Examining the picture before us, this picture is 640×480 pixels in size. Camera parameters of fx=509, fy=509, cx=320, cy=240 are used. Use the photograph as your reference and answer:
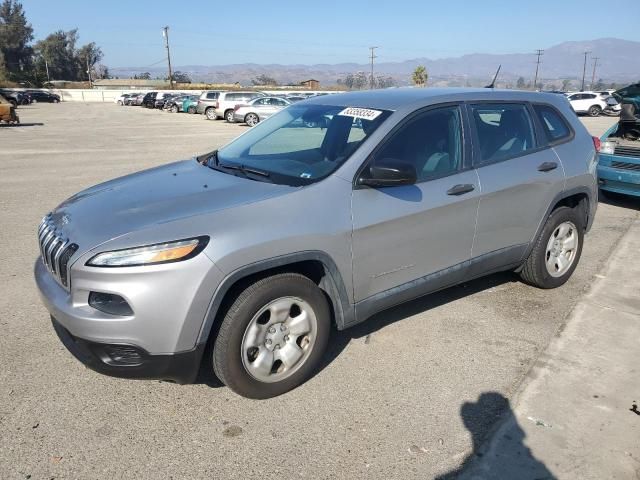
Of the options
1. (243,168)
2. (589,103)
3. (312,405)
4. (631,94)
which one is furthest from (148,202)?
(589,103)

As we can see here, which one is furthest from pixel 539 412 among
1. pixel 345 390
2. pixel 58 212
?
pixel 58 212

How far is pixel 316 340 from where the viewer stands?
3.10 m

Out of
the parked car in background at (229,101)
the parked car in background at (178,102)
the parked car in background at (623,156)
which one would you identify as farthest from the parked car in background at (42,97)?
the parked car in background at (623,156)

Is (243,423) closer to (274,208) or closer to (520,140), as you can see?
(274,208)

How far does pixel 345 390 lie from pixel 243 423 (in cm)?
67

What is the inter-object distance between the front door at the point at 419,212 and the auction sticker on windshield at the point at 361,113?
0.66ft

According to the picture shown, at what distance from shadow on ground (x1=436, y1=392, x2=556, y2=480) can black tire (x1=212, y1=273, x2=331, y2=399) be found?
966mm

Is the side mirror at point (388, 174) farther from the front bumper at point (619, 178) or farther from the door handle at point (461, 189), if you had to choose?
the front bumper at point (619, 178)

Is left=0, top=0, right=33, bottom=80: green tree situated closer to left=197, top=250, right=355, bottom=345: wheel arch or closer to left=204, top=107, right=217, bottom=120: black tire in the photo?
left=204, top=107, right=217, bottom=120: black tire

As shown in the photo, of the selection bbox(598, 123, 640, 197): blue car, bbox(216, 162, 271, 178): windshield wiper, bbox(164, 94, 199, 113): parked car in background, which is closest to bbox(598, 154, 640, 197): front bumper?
bbox(598, 123, 640, 197): blue car

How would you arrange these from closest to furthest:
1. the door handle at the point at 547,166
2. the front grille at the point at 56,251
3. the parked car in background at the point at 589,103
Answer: the front grille at the point at 56,251 < the door handle at the point at 547,166 < the parked car in background at the point at 589,103

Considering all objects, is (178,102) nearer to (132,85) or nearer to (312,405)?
(312,405)

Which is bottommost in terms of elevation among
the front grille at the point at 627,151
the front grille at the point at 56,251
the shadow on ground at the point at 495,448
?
the shadow on ground at the point at 495,448

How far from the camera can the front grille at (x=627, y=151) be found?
7852 mm
